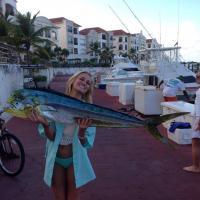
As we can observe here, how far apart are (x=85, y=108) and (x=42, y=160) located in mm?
4795

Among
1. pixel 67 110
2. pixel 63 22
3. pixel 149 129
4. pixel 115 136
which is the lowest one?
pixel 115 136

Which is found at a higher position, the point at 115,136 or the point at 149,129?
the point at 149,129

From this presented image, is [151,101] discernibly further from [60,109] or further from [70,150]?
[60,109]

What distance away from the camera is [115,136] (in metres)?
9.91

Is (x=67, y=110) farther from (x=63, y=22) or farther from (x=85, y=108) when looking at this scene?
(x=63, y=22)

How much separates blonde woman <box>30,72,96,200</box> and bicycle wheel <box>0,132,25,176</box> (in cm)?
294

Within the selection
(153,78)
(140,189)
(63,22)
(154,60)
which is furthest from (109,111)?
(63,22)

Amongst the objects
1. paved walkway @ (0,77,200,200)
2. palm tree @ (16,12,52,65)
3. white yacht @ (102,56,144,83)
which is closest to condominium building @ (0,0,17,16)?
palm tree @ (16,12,52,65)

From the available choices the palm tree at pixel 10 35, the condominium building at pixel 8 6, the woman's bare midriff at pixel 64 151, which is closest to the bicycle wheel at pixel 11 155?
the woman's bare midriff at pixel 64 151

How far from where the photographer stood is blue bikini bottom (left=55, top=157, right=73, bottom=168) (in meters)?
3.22

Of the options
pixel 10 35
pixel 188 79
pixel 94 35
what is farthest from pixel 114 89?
pixel 94 35

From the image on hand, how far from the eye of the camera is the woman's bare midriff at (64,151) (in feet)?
10.5

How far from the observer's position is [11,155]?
6.25 meters

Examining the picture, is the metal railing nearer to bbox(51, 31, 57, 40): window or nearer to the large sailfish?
the large sailfish
